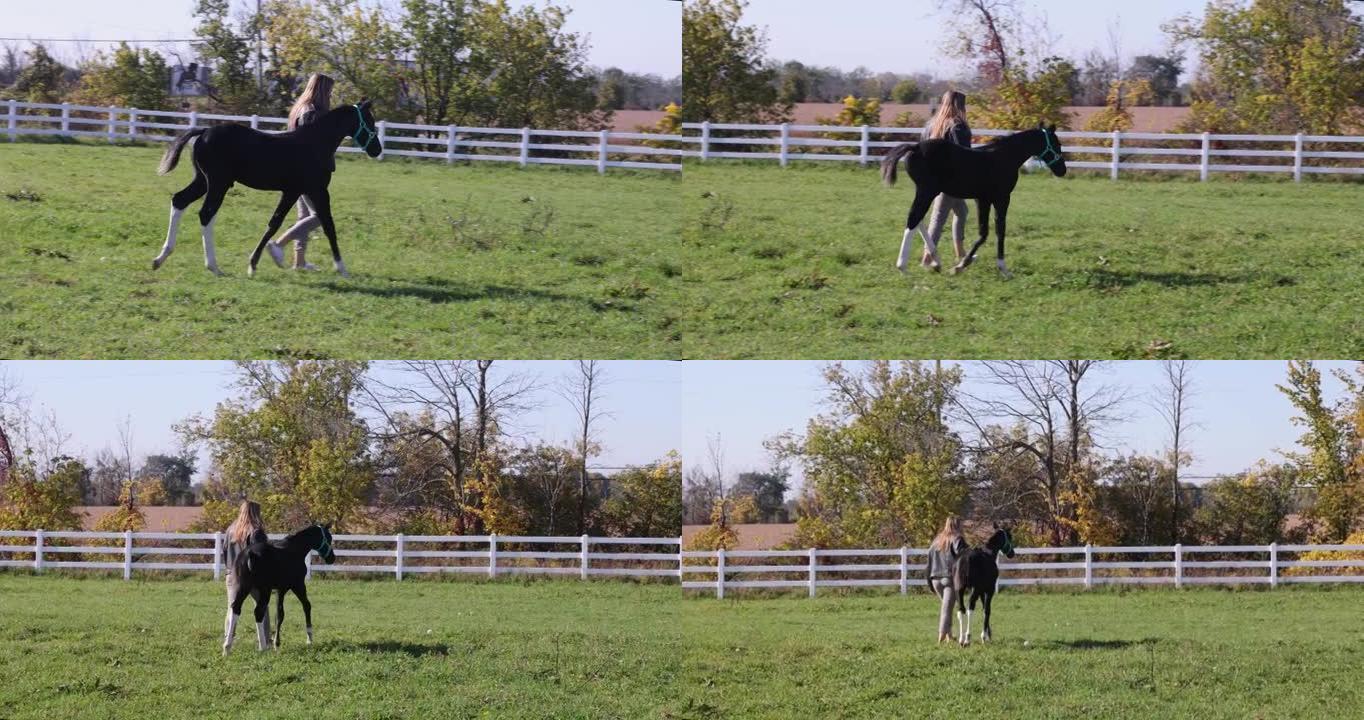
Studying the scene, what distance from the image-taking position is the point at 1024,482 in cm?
1346

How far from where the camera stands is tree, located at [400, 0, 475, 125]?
707 inches

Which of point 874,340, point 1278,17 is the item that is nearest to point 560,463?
point 874,340

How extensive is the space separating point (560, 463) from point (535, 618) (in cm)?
345

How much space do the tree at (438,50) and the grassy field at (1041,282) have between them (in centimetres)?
579

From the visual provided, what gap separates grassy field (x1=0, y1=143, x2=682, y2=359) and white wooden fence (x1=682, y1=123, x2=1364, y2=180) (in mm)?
1707

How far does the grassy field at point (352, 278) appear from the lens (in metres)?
9.63

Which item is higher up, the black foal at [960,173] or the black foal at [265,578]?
the black foal at [960,173]

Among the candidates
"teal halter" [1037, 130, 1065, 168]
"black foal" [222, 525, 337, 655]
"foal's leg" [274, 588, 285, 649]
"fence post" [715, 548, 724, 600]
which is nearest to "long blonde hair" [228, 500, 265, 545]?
"black foal" [222, 525, 337, 655]

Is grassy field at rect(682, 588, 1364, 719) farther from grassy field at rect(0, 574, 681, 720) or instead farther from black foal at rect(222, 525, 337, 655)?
black foal at rect(222, 525, 337, 655)

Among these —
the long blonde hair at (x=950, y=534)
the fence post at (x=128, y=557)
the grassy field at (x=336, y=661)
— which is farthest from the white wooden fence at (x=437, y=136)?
the long blonde hair at (x=950, y=534)

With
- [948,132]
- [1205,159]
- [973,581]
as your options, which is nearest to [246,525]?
[973,581]

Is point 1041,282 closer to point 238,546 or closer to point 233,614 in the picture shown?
point 238,546

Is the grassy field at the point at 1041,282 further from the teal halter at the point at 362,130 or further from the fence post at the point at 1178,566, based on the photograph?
the fence post at the point at 1178,566

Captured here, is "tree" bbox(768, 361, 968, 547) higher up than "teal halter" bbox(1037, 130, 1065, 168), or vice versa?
"teal halter" bbox(1037, 130, 1065, 168)
